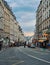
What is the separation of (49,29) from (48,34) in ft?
14.1

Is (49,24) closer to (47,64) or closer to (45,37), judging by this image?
(45,37)

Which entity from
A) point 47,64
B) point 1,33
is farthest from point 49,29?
point 47,64

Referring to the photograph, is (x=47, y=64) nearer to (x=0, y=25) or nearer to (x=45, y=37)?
(x=45, y=37)

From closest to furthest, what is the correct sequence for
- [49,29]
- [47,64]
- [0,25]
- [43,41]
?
1. [47,64]
2. [49,29]
3. [43,41]
4. [0,25]

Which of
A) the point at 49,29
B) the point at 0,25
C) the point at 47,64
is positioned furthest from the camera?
the point at 0,25

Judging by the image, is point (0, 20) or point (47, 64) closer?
point (47, 64)

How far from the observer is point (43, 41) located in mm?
103750

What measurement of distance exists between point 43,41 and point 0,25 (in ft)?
71.0

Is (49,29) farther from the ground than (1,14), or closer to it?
closer to it

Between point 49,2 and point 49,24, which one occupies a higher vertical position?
point 49,2

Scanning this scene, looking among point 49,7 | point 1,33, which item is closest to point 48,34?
point 49,7

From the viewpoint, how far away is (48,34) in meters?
97.3

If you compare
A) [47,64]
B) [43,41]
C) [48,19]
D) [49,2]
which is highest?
[49,2]

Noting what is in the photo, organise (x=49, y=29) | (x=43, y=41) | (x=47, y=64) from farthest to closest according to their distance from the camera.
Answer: (x=43, y=41), (x=49, y=29), (x=47, y=64)
